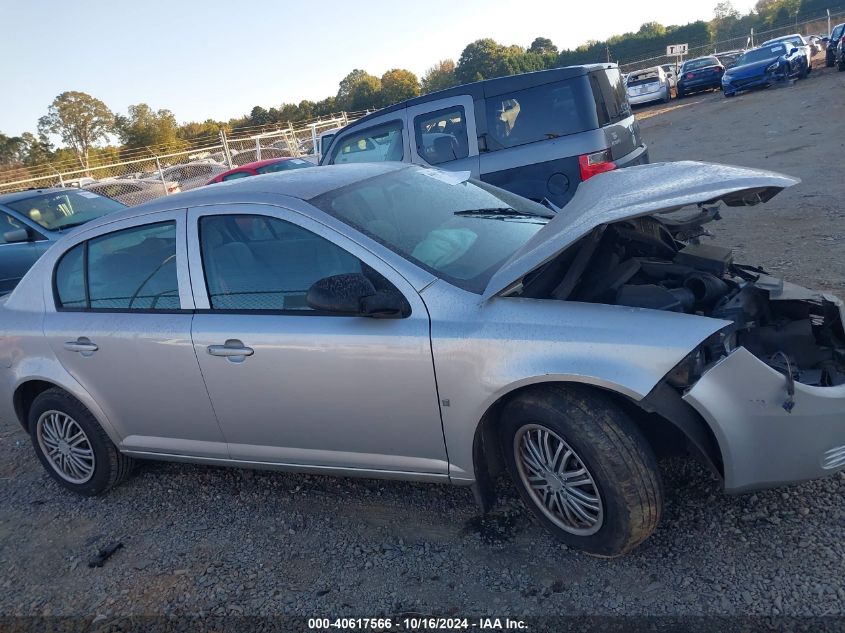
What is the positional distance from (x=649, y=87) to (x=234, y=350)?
30486 millimetres

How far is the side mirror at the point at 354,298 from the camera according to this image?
2885 millimetres

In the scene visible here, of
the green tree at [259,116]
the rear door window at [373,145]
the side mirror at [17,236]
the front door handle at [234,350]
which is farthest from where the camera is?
the green tree at [259,116]

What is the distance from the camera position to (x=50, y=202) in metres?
9.19

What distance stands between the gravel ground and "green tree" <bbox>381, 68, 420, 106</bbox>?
47.1 meters

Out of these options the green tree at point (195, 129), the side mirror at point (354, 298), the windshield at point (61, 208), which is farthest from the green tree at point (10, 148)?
the side mirror at point (354, 298)

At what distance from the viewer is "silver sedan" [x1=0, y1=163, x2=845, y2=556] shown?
2.61 metres

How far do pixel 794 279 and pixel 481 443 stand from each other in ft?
12.4

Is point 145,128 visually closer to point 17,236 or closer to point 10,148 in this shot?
point 10,148

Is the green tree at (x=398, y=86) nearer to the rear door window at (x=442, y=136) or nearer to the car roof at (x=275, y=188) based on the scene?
the rear door window at (x=442, y=136)

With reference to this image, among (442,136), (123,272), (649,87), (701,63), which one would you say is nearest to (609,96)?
(442,136)

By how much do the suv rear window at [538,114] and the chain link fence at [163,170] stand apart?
11.0 metres

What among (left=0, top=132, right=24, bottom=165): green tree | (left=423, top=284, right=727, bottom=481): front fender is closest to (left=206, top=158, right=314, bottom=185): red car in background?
(left=423, top=284, right=727, bottom=481): front fender

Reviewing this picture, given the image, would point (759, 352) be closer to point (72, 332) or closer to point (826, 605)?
point (826, 605)

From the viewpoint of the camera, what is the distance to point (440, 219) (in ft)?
11.6
